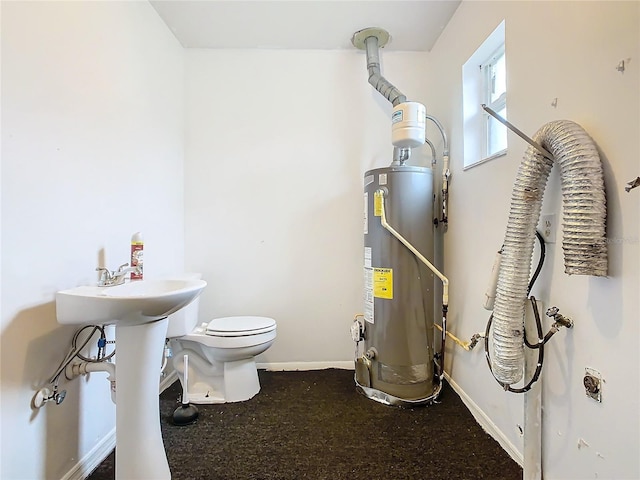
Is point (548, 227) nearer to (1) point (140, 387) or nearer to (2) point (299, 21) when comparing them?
(1) point (140, 387)

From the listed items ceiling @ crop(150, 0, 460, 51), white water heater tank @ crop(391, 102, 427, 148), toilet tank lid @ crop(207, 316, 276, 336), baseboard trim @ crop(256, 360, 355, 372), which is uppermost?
ceiling @ crop(150, 0, 460, 51)

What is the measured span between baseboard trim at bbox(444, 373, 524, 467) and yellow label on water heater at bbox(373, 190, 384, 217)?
111 centimetres

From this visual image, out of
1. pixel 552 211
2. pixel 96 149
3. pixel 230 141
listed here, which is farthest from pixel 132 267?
pixel 552 211

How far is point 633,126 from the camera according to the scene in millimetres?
880

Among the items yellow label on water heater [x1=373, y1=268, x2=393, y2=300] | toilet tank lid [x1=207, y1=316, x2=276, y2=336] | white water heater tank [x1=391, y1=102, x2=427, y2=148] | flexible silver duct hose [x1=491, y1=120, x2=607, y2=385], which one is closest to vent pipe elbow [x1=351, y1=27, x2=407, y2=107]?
white water heater tank [x1=391, y1=102, x2=427, y2=148]

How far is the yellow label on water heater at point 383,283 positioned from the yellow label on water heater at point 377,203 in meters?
0.32

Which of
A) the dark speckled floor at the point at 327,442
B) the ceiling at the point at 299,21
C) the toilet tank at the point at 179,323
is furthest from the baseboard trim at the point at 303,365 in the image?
the ceiling at the point at 299,21

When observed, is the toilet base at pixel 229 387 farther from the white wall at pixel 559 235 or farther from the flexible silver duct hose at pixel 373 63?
the flexible silver duct hose at pixel 373 63

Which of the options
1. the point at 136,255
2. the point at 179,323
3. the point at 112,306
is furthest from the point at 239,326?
the point at 112,306

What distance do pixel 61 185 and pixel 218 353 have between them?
3.66 feet

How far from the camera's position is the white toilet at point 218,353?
184 cm

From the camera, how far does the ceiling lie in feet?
6.33

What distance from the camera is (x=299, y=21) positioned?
2.06 meters

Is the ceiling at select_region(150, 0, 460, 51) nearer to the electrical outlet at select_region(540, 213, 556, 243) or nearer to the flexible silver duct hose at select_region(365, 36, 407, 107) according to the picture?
the flexible silver duct hose at select_region(365, 36, 407, 107)
